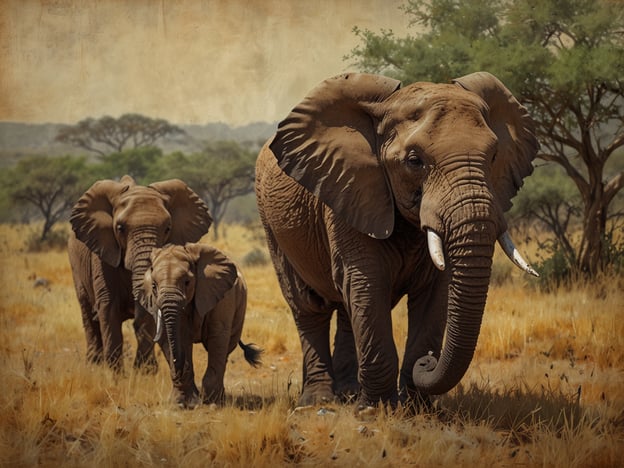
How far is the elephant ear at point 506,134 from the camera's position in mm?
5590

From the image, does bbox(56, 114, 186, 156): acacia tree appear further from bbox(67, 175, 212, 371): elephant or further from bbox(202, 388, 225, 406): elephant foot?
bbox(202, 388, 225, 406): elephant foot

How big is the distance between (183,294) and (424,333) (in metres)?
1.92

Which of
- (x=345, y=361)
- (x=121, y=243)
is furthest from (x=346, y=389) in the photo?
(x=121, y=243)

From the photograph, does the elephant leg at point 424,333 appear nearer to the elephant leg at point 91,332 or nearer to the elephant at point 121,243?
the elephant at point 121,243

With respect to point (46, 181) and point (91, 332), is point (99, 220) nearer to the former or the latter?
point (91, 332)

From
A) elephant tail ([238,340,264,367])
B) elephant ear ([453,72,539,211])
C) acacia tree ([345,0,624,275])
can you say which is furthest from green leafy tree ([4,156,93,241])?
elephant ear ([453,72,539,211])

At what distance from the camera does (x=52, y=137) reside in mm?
24516

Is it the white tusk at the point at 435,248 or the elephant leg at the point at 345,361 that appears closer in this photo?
the white tusk at the point at 435,248

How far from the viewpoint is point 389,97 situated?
217 inches

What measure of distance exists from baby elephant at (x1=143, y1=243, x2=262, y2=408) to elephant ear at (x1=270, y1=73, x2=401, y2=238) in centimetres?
150

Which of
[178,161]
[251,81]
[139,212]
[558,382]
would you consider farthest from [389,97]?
[178,161]

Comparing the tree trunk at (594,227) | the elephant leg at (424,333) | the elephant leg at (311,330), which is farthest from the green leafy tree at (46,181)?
the elephant leg at (424,333)

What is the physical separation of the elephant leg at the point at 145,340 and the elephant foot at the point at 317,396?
5.76 feet

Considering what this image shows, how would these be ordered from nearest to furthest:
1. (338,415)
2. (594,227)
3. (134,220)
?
(338,415) → (134,220) → (594,227)
